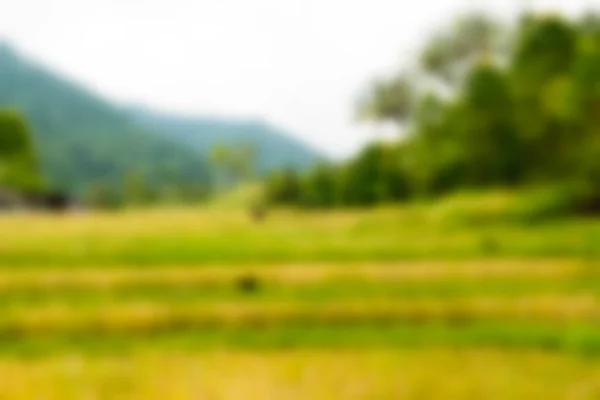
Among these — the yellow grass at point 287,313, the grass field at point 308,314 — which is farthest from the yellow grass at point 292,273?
the yellow grass at point 287,313

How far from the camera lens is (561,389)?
22.5 feet

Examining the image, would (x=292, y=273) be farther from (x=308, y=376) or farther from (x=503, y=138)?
(x=503, y=138)

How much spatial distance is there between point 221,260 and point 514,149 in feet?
28.7

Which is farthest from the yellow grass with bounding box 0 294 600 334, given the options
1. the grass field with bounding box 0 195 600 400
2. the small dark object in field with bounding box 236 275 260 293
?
the small dark object in field with bounding box 236 275 260 293

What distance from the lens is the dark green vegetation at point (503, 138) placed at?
17.1 meters

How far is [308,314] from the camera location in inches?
376

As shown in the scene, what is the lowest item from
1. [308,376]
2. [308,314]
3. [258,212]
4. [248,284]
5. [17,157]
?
[308,376]

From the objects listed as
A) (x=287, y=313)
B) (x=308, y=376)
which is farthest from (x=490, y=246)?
(x=308, y=376)

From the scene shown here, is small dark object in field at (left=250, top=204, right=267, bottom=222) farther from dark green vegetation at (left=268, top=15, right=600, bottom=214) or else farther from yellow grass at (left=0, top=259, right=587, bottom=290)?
yellow grass at (left=0, top=259, right=587, bottom=290)

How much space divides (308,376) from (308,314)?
7.52 feet

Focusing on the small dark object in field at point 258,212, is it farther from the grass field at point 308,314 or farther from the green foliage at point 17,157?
the green foliage at point 17,157

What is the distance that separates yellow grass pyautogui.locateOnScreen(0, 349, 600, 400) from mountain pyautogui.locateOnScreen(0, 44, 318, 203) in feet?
30.0

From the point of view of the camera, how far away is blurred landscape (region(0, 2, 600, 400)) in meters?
7.52

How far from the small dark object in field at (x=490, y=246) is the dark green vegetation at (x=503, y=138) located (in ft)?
10.2
